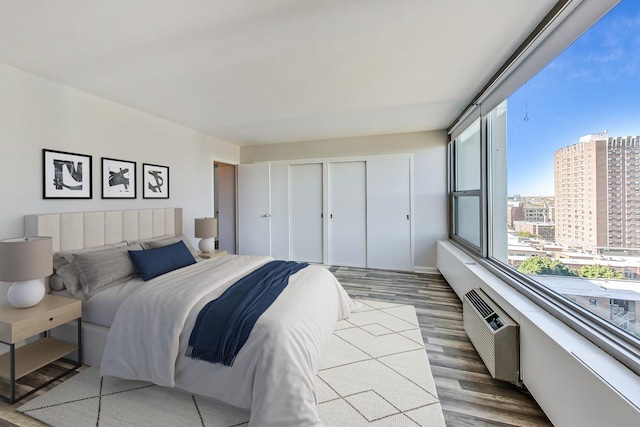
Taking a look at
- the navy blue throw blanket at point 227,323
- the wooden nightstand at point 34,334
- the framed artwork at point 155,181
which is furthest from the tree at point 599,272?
the framed artwork at point 155,181

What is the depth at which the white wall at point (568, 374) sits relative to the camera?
39.3 inches

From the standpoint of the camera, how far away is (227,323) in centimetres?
161

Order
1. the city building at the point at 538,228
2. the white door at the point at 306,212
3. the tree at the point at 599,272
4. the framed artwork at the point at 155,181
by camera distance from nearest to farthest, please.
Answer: the tree at the point at 599,272 → the city building at the point at 538,228 → the framed artwork at the point at 155,181 → the white door at the point at 306,212

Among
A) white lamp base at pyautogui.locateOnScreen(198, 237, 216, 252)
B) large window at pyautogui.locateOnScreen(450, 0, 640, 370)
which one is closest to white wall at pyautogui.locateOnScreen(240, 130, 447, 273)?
large window at pyautogui.locateOnScreen(450, 0, 640, 370)

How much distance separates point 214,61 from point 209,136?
267 cm

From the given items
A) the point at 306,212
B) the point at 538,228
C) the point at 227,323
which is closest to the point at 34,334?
the point at 227,323

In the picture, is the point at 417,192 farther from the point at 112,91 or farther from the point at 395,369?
the point at 112,91

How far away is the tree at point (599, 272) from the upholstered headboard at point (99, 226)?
156 inches

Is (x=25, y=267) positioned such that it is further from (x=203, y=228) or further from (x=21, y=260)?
(x=203, y=228)

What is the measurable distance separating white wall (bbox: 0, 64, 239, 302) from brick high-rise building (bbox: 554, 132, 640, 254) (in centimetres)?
412

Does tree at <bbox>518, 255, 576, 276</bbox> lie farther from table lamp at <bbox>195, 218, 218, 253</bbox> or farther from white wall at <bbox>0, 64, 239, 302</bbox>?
white wall at <bbox>0, 64, 239, 302</bbox>

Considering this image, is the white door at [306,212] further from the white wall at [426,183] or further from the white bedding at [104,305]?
the white bedding at [104,305]

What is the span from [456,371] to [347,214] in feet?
10.7

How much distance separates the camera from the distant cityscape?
46.2 inches
